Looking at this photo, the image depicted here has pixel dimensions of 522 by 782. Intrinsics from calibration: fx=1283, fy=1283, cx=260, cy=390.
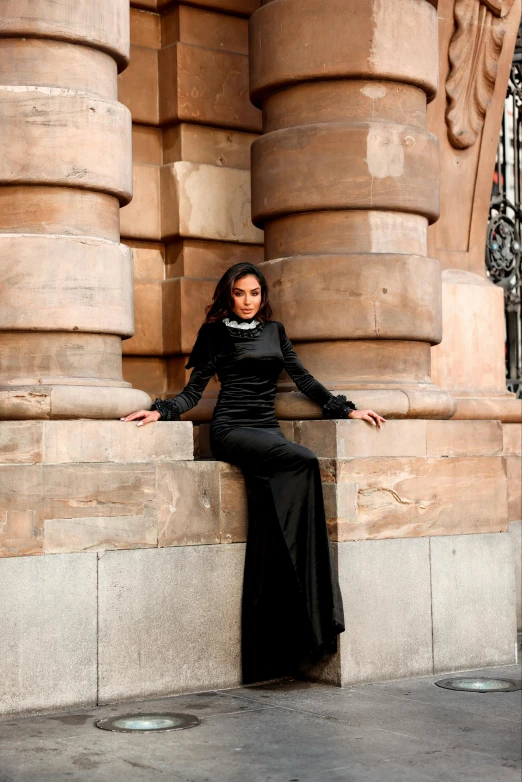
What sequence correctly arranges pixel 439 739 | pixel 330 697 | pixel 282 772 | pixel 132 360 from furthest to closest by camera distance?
pixel 132 360
pixel 330 697
pixel 439 739
pixel 282 772

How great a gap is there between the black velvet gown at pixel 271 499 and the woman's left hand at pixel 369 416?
0.05 metres

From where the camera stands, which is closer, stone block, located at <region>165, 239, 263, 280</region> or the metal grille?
stone block, located at <region>165, 239, 263, 280</region>

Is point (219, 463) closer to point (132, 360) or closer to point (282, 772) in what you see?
point (132, 360)

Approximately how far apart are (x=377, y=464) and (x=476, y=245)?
296 centimetres

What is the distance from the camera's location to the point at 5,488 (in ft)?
20.9

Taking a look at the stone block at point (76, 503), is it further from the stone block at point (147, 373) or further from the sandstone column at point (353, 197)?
the stone block at point (147, 373)

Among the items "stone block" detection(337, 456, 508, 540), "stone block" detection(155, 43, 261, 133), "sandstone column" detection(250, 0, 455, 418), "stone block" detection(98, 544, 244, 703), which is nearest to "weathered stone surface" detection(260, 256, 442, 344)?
"sandstone column" detection(250, 0, 455, 418)

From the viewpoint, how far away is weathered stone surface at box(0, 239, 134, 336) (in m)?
6.67

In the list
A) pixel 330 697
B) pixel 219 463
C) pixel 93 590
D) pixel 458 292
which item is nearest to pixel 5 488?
pixel 93 590

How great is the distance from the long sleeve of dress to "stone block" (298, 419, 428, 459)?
3.1 inches

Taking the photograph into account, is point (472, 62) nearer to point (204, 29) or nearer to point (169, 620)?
point (204, 29)

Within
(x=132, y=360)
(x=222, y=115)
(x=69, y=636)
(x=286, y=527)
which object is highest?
(x=222, y=115)

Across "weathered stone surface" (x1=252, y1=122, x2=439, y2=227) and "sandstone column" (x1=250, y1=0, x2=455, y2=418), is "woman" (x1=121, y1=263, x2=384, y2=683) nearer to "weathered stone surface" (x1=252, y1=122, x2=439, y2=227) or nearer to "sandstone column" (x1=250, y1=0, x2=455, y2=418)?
"sandstone column" (x1=250, y1=0, x2=455, y2=418)

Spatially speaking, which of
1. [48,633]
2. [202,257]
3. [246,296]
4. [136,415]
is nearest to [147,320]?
[202,257]
